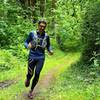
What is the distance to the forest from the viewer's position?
A: 11.7m

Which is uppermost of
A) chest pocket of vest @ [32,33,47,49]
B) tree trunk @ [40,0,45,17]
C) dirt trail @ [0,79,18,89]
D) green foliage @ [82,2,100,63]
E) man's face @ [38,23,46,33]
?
man's face @ [38,23,46,33]

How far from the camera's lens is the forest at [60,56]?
11.7 meters

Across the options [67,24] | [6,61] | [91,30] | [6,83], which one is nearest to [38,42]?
[6,83]

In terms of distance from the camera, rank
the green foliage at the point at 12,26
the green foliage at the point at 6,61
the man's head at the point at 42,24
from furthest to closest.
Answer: the green foliage at the point at 12,26
the green foliage at the point at 6,61
the man's head at the point at 42,24

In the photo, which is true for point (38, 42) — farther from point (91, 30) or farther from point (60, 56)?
point (60, 56)

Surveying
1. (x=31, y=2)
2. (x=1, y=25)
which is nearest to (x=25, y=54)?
(x=1, y=25)

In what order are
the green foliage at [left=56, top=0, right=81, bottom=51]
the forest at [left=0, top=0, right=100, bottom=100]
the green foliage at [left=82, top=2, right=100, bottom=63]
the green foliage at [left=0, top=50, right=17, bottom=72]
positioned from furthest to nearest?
the green foliage at [left=56, top=0, right=81, bottom=51] → the green foliage at [left=0, top=50, right=17, bottom=72] → the green foliage at [left=82, top=2, right=100, bottom=63] → the forest at [left=0, top=0, right=100, bottom=100]

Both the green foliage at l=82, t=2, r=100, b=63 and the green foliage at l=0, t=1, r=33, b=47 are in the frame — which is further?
the green foliage at l=0, t=1, r=33, b=47

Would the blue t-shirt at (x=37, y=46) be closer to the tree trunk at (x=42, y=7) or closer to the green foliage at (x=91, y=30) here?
the green foliage at (x=91, y=30)

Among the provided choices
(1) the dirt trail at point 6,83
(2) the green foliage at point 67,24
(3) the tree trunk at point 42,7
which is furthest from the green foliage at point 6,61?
(3) the tree trunk at point 42,7

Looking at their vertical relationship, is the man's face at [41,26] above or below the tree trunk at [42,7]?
above

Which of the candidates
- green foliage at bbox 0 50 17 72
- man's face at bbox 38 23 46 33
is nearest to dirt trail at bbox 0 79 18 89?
green foliage at bbox 0 50 17 72

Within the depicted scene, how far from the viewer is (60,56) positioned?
2441cm

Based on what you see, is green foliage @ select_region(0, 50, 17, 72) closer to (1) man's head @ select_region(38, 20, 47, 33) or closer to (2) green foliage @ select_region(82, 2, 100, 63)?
(2) green foliage @ select_region(82, 2, 100, 63)
